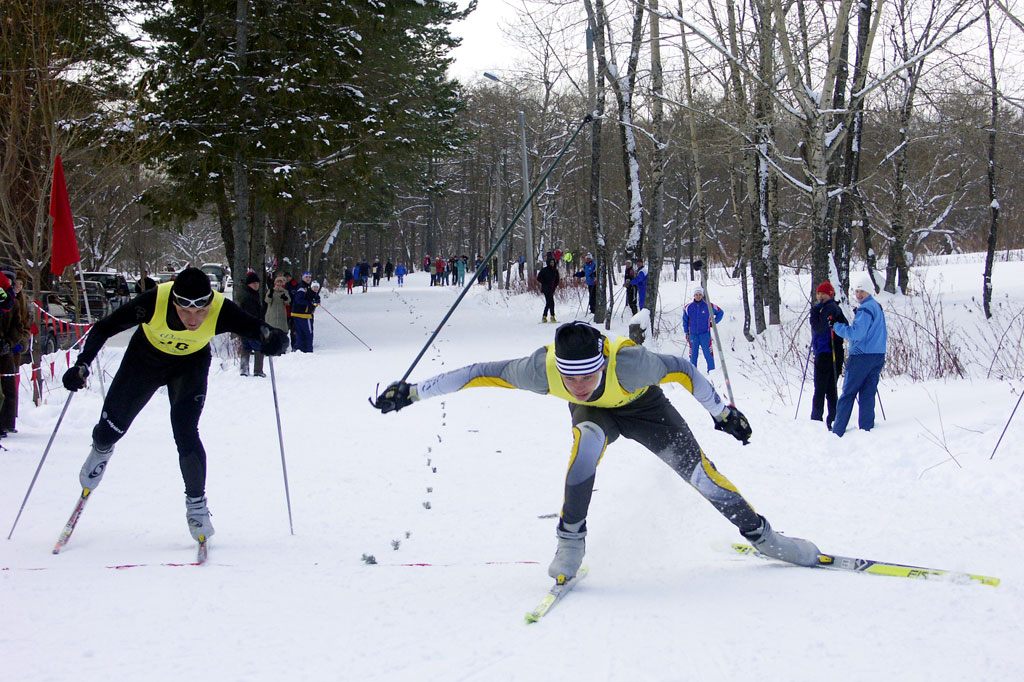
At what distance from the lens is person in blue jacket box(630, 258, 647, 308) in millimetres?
18266

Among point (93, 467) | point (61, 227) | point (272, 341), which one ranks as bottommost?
point (93, 467)

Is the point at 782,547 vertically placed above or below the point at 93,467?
below

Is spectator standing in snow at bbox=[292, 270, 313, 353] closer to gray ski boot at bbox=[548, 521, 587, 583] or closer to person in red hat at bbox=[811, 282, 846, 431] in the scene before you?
person in red hat at bbox=[811, 282, 846, 431]

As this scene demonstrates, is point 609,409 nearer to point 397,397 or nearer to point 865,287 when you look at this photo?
point 397,397

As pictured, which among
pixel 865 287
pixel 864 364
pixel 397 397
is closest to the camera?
pixel 397 397

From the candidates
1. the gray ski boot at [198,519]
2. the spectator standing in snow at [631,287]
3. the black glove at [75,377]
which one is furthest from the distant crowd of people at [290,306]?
the gray ski boot at [198,519]

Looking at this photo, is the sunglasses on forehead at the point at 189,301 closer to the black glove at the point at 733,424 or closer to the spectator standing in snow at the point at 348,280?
the black glove at the point at 733,424

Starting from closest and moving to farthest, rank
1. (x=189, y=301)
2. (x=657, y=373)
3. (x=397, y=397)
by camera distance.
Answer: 1. (x=657, y=373)
2. (x=397, y=397)
3. (x=189, y=301)

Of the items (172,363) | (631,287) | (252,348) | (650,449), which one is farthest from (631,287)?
(650,449)

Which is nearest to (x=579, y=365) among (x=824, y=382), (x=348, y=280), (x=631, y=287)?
(x=824, y=382)

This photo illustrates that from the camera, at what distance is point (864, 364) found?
8547mm

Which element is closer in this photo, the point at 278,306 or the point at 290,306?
the point at 278,306

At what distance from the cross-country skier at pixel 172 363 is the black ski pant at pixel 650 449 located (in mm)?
2089

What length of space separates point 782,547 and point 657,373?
49.0 inches
